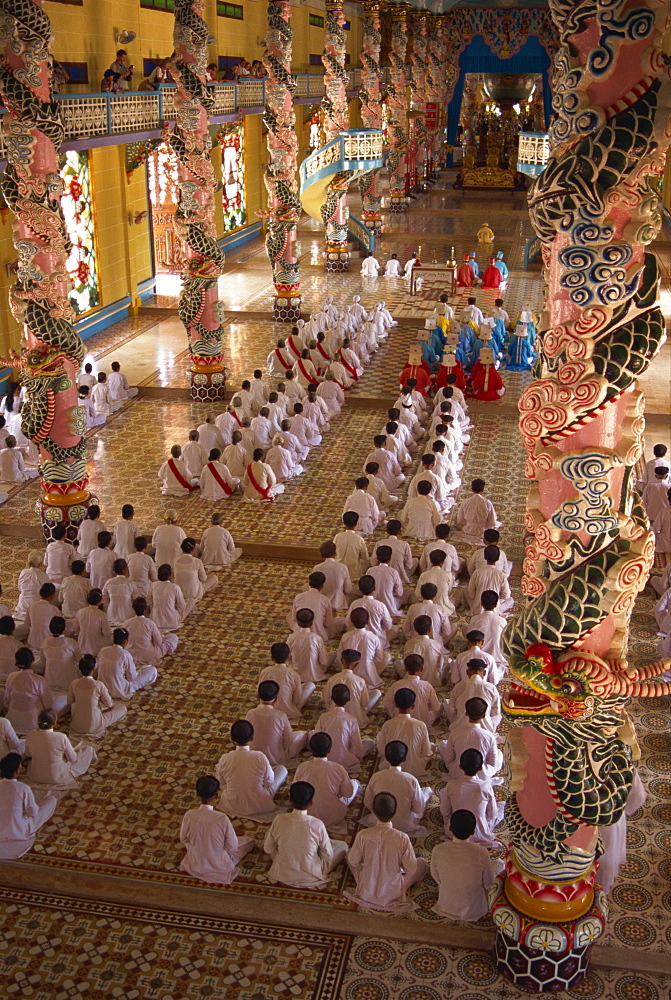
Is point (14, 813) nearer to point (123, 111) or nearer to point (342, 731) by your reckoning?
point (342, 731)

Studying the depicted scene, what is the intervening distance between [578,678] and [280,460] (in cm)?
840

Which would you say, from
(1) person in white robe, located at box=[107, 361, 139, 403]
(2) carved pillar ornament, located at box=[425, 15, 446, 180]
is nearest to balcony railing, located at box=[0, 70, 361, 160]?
(1) person in white robe, located at box=[107, 361, 139, 403]

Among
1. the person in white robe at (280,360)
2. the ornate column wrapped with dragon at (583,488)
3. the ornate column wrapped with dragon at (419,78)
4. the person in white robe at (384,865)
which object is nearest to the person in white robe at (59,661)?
the person in white robe at (384,865)

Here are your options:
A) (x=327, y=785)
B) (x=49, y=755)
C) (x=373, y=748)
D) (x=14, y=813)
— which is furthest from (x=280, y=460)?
(x=14, y=813)

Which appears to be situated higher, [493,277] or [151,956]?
[493,277]

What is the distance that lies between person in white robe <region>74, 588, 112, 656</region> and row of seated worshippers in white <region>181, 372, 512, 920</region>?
157 cm

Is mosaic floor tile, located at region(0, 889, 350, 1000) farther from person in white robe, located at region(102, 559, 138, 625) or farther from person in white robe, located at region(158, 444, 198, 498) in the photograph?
person in white robe, located at region(158, 444, 198, 498)

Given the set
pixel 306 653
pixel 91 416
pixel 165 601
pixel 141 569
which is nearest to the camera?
pixel 306 653

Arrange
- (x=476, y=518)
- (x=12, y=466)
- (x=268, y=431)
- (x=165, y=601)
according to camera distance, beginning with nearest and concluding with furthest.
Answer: (x=165, y=601), (x=476, y=518), (x=12, y=466), (x=268, y=431)

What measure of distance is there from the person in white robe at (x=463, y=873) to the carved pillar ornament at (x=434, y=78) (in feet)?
108

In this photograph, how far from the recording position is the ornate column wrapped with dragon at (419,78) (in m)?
33.9

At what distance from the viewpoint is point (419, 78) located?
35.0 metres

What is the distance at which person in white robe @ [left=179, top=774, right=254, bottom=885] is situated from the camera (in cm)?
695

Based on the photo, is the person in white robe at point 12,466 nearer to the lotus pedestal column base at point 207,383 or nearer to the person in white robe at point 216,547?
the lotus pedestal column base at point 207,383
